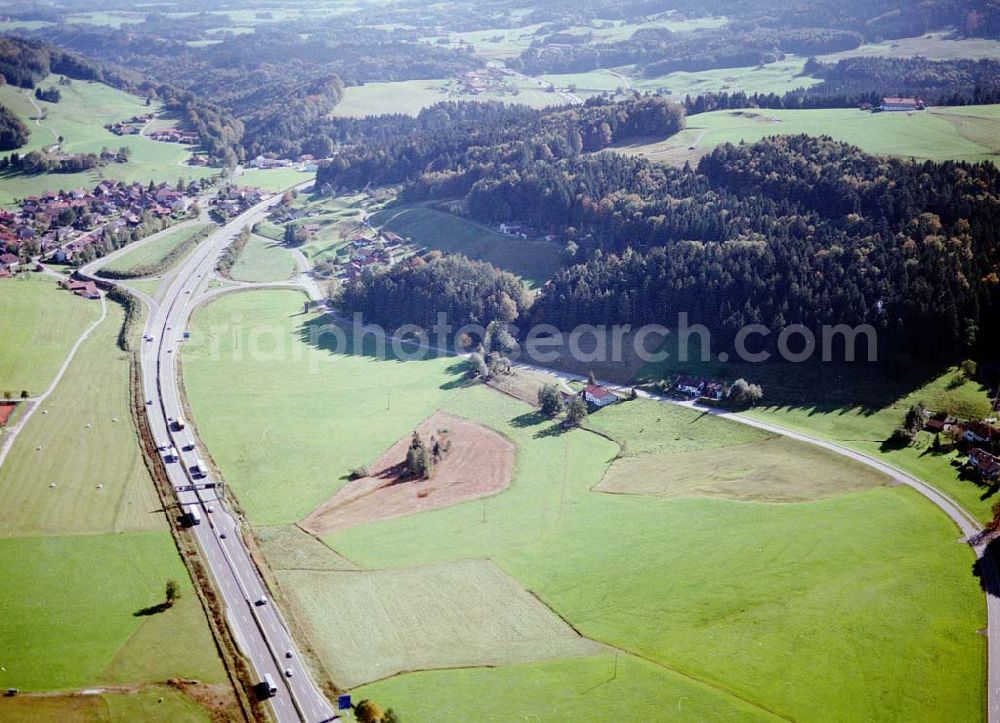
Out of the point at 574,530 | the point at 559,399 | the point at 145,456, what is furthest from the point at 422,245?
the point at 574,530

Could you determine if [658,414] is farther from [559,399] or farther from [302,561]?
[302,561]

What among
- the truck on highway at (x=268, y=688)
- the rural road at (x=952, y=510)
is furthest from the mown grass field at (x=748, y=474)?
the truck on highway at (x=268, y=688)

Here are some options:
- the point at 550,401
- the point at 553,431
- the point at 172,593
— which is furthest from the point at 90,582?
the point at 550,401

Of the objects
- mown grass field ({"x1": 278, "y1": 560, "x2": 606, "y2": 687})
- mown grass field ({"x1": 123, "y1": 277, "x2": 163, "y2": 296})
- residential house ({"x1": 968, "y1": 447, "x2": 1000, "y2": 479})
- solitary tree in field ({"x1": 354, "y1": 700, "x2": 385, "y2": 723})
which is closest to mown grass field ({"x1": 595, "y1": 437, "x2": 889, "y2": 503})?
residential house ({"x1": 968, "y1": 447, "x2": 1000, "y2": 479})

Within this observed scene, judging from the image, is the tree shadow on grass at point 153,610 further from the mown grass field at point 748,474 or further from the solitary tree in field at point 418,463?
the mown grass field at point 748,474

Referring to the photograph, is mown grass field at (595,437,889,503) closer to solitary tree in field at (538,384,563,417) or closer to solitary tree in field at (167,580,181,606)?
solitary tree in field at (538,384,563,417)

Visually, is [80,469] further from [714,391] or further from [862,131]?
[862,131]
